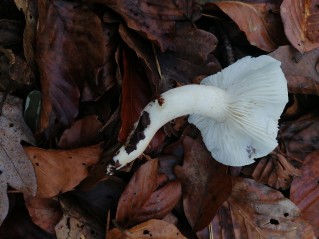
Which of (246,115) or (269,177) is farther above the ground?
(246,115)

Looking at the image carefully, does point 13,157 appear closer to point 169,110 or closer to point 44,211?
point 44,211

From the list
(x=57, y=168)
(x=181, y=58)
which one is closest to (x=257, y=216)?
(x=181, y=58)

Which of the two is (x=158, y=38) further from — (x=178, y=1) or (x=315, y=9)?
(x=315, y=9)

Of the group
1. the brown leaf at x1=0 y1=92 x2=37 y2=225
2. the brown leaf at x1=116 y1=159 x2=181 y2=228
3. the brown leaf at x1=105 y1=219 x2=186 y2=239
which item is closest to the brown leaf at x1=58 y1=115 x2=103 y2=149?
the brown leaf at x1=0 y1=92 x2=37 y2=225

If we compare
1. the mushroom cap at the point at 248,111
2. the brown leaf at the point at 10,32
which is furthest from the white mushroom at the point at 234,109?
the brown leaf at the point at 10,32

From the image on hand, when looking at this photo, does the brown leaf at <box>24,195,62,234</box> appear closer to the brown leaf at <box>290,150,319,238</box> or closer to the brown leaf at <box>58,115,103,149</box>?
the brown leaf at <box>58,115,103,149</box>

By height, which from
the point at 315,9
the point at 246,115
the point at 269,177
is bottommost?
the point at 269,177

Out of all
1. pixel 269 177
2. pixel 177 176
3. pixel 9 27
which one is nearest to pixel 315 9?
pixel 269 177
